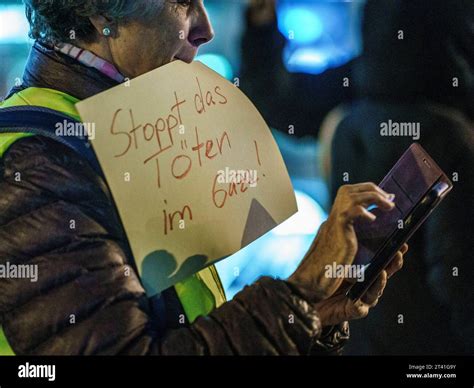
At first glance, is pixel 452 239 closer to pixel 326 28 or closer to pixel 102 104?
pixel 326 28

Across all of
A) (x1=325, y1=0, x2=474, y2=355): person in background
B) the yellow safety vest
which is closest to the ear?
the yellow safety vest

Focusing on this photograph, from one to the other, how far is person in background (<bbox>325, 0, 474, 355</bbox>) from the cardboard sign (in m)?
0.24

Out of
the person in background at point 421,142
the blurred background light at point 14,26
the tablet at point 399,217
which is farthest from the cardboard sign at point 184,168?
the blurred background light at point 14,26

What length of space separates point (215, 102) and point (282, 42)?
26cm

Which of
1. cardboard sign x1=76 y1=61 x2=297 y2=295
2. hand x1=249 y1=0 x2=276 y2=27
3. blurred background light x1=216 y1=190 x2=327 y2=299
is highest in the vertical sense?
hand x1=249 y1=0 x2=276 y2=27

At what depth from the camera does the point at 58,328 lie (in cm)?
100

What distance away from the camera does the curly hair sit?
112 cm

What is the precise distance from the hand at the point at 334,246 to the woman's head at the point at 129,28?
0.33m

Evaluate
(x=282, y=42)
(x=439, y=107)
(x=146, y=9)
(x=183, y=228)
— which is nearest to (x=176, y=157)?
(x=183, y=228)

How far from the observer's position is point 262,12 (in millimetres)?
1396

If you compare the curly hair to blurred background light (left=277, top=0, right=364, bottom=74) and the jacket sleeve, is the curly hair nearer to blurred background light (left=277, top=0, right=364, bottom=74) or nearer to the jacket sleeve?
the jacket sleeve

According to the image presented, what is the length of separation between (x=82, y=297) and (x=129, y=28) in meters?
0.40

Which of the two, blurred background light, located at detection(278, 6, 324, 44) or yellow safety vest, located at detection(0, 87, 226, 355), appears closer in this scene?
yellow safety vest, located at detection(0, 87, 226, 355)

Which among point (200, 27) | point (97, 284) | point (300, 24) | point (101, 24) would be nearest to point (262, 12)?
point (300, 24)
